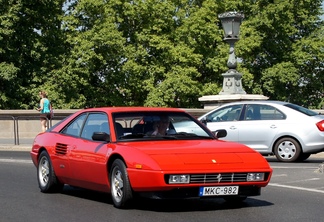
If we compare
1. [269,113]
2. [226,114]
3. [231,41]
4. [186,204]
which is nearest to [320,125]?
[269,113]

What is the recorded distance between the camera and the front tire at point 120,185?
10367 millimetres

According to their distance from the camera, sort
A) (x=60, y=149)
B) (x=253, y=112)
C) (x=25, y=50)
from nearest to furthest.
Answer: (x=60, y=149)
(x=253, y=112)
(x=25, y=50)

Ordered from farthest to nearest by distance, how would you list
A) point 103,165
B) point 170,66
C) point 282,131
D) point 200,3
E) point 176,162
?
point 200,3, point 170,66, point 282,131, point 103,165, point 176,162

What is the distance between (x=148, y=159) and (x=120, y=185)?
2.16 ft

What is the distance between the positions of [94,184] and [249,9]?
56.0m


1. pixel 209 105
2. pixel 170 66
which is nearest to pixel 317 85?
Answer: pixel 170 66

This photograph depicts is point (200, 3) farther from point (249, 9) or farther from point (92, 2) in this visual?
point (92, 2)

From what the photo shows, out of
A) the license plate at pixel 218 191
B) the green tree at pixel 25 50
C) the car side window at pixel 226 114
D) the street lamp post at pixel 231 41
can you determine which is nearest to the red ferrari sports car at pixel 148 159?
the license plate at pixel 218 191

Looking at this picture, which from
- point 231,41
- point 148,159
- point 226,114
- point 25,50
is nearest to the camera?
point 148,159

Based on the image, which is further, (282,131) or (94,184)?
(282,131)

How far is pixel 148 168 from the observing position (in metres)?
10.1

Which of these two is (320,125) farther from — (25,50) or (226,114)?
(25,50)

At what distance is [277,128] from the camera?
19844mm

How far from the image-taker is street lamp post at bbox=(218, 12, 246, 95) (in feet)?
90.4
